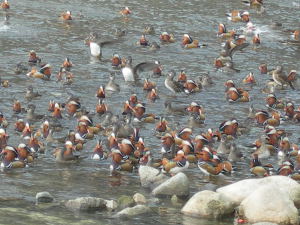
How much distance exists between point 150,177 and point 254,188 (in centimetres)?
274

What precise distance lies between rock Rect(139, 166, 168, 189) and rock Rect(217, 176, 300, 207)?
65.1 inches

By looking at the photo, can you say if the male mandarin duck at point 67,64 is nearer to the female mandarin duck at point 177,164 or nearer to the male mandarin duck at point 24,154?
the male mandarin duck at point 24,154

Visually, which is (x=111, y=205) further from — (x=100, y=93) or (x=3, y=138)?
(x=100, y=93)

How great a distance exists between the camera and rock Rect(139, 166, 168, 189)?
21797mm

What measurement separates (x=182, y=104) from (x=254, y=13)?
15305mm

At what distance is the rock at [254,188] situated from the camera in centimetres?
2030

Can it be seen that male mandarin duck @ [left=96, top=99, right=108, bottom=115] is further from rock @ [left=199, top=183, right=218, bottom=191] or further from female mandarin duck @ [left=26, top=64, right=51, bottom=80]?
rock @ [left=199, top=183, right=218, bottom=191]

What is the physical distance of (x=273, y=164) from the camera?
24906mm

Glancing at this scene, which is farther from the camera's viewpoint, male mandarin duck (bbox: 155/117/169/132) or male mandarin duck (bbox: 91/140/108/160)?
male mandarin duck (bbox: 155/117/169/132)

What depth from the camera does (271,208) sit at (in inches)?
757

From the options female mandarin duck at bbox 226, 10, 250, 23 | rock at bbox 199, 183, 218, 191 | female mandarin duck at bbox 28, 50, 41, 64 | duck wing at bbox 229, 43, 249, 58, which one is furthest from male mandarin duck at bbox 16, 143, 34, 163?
female mandarin duck at bbox 226, 10, 250, 23

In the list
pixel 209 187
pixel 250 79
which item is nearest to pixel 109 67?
pixel 250 79

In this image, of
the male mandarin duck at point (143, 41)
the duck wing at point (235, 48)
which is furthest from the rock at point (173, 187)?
the male mandarin duck at point (143, 41)

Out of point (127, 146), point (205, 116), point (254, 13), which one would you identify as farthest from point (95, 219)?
point (254, 13)
